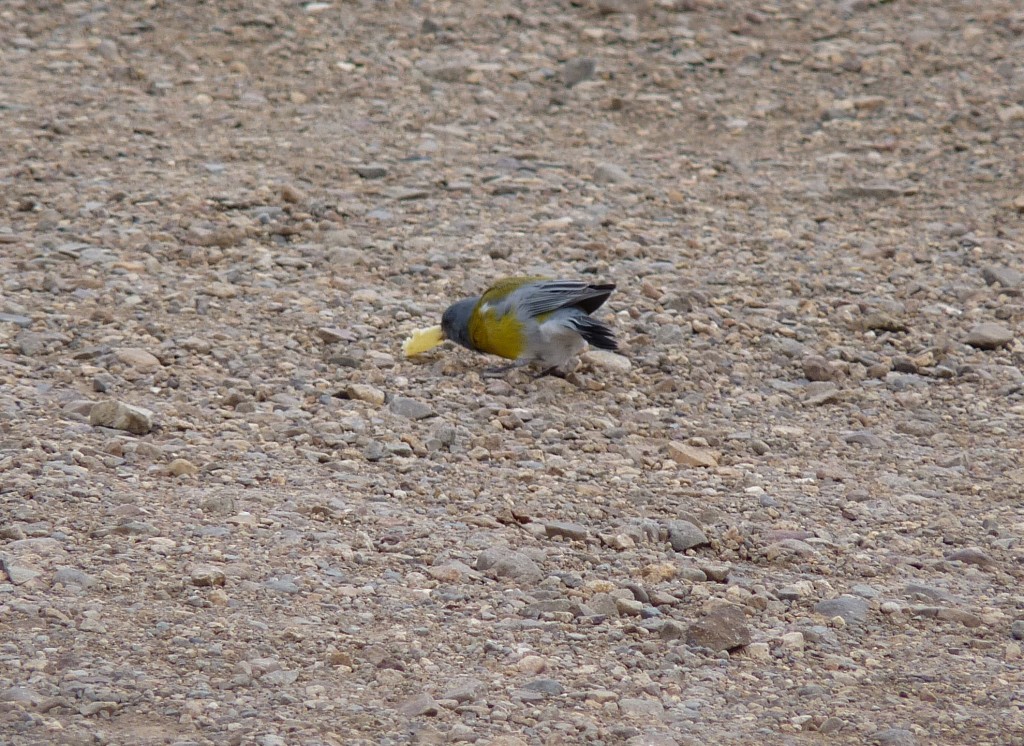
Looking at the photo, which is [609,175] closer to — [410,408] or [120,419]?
[410,408]

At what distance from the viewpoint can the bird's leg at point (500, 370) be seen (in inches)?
232

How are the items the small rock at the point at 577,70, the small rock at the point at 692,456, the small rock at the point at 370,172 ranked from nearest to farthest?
1. the small rock at the point at 692,456
2. the small rock at the point at 370,172
3. the small rock at the point at 577,70

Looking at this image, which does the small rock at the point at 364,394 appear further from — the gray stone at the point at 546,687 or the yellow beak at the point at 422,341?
the gray stone at the point at 546,687

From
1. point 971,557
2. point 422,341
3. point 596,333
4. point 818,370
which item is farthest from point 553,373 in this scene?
point 971,557

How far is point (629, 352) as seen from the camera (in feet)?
20.0

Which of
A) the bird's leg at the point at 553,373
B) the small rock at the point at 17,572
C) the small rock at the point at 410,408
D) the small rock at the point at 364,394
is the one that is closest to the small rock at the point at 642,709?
the small rock at the point at 17,572

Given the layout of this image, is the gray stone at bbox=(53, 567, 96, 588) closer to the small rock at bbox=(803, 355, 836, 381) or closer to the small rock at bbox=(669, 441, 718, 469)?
the small rock at bbox=(669, 441, 718, 469)

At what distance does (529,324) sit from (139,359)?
1578 millimetres

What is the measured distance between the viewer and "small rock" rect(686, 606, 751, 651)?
4008 mm

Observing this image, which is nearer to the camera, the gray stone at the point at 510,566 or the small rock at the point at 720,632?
the small rock at the point at 720,632

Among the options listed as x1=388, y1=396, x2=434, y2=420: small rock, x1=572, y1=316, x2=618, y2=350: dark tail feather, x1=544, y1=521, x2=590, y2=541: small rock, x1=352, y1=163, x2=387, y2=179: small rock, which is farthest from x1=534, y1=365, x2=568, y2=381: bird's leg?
x1=352, y1=163, x2=387, y2=179: small rock

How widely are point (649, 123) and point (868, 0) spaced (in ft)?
8.14

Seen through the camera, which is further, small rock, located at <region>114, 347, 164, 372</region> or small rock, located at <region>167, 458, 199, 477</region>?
small rock, located at <region>114, 347, 164, 372</region>

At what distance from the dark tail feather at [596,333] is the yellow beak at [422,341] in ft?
1.99
